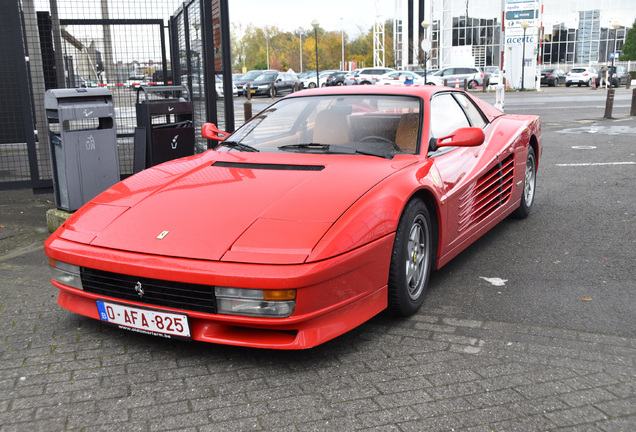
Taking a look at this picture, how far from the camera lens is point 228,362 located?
2.99 metres

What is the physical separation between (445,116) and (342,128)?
0.85 m

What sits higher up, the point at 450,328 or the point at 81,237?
the point at 81,237

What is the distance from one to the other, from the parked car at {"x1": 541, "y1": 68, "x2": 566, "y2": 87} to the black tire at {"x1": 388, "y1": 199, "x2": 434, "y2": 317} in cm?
4678

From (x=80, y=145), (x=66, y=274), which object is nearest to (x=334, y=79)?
(x=80, y=145)

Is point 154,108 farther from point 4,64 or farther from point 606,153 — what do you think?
point 606,153

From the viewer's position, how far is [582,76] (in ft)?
136

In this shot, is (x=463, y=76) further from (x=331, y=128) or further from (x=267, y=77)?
(x=331, y=128)

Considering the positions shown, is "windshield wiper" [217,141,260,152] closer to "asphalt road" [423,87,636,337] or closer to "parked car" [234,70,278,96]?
"asphalt road" [423,87,636,337]

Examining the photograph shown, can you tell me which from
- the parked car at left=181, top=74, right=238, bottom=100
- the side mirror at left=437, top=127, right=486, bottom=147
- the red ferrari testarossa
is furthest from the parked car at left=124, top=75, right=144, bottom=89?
the side mirror at left=437, top=127, right=486, bottom=147

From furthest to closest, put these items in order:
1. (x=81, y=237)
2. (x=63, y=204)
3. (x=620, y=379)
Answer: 1. (x=63, y=204)
2. (x=81, y=237)
3. (x=620, y=379)

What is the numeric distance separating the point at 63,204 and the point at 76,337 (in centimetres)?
270

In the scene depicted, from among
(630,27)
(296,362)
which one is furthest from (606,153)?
(630,27)

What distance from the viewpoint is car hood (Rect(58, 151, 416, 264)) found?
2867 mm

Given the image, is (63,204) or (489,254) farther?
(63,204)
